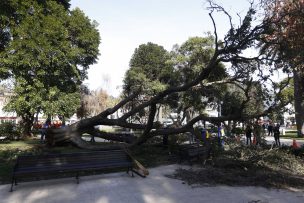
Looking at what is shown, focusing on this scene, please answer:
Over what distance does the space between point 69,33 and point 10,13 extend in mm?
4399

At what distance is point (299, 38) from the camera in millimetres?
10945

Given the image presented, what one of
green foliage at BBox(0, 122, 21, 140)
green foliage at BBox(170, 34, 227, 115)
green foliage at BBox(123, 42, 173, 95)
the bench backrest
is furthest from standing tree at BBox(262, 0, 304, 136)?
green foliage at BBox(123, 42, 173, 95)

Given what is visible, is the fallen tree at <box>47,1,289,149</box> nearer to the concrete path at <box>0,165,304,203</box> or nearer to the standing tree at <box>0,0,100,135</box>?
the concrete path at <box>0,165,304,203</box>

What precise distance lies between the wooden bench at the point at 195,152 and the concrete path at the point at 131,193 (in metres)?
2.69

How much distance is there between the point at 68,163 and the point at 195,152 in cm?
507

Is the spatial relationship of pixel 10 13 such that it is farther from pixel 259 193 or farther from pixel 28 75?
pixel 259 193

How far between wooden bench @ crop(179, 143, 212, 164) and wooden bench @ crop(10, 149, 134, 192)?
8.83ft

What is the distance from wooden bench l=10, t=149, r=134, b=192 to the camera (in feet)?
24.7

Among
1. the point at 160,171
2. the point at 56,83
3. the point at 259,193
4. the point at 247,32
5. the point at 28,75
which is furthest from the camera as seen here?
the point at 56,83

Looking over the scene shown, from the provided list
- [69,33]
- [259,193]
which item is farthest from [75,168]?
[69,33]

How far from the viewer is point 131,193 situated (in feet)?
23.1

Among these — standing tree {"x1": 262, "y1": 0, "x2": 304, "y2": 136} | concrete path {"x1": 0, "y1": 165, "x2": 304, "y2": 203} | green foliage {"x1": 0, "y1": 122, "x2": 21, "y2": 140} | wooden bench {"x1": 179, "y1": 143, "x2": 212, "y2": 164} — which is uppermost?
standing tree {"x1": 262, "y1": 0, "x2": 304, "y2": 136}

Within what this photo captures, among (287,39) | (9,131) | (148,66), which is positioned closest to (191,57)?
(148,66)

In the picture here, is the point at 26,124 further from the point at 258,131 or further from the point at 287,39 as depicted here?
the point at 287,39
